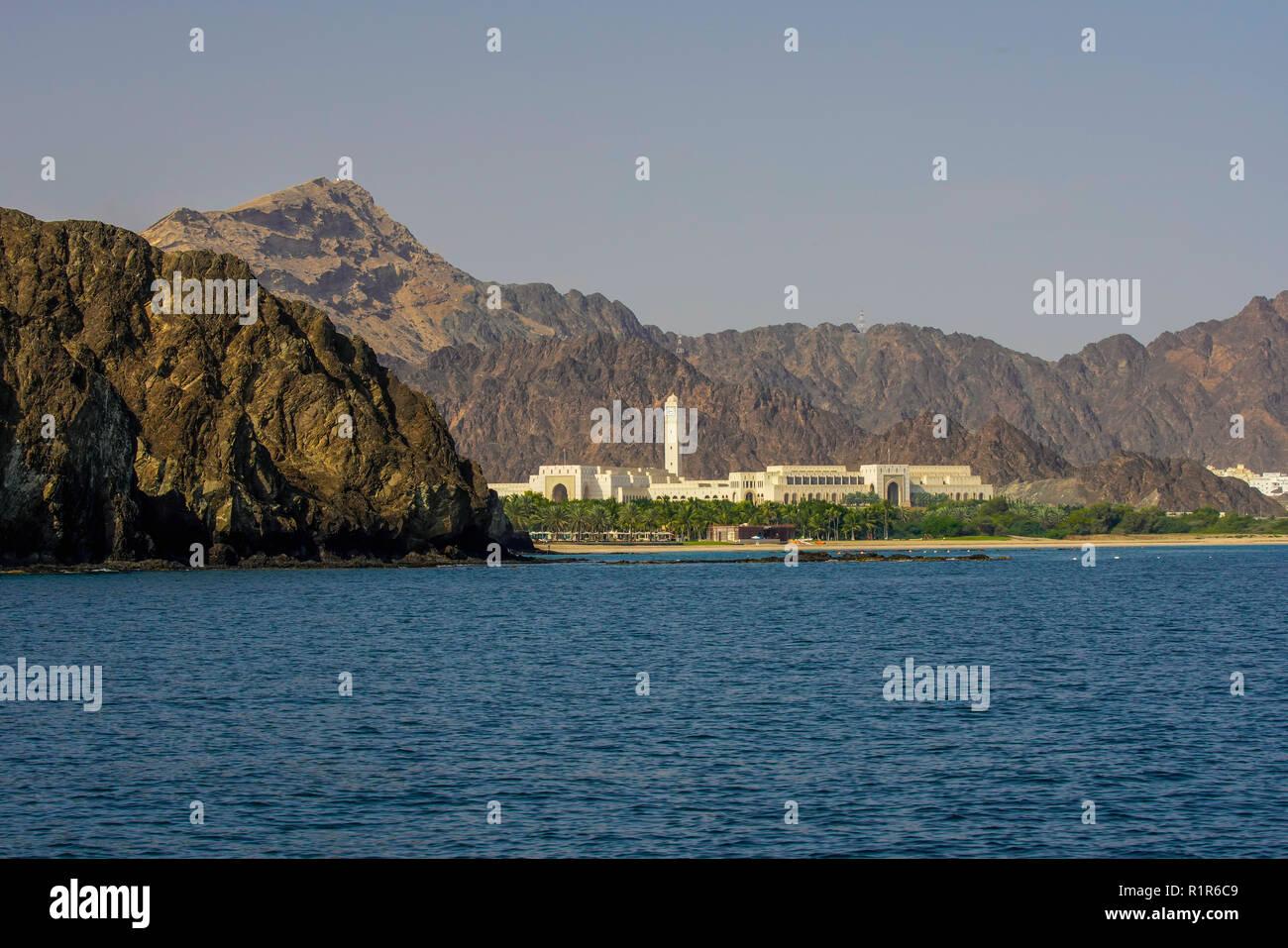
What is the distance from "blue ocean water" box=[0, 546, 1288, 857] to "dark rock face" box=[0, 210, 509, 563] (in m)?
55.1

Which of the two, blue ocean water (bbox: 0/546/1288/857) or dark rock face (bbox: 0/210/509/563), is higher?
dark rock face (bbox: 0/210/509/563)

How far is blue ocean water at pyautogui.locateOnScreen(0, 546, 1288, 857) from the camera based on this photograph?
32250 mm

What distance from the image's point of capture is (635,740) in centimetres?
4538

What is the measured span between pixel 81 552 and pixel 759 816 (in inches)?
5262

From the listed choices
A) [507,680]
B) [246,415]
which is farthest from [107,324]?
[507,680]

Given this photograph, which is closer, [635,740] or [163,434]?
[635,740]

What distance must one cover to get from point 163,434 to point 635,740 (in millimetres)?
136872

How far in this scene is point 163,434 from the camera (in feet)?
559

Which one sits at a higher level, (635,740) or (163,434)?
(163,434)

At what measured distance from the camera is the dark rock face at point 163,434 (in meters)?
150

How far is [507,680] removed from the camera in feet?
206

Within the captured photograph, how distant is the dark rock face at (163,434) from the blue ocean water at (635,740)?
55123 millimetres

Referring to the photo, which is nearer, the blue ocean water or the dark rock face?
the blue ocean water
